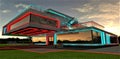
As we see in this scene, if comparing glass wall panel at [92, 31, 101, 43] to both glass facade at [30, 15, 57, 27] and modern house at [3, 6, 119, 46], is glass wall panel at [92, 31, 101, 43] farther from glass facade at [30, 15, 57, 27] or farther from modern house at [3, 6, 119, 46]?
glass facade at [30, 15, 57, 27]

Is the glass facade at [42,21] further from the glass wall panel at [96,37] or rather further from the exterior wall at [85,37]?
the glass wall panel at [96,37]

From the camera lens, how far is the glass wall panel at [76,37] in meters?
25.0

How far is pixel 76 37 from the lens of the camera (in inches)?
1083

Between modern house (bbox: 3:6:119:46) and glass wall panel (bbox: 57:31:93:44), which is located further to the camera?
modern house (bbox: 3:6:119:46)


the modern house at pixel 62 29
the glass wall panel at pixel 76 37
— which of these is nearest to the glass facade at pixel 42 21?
the modern house at pixel 62 29

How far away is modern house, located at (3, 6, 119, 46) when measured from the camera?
25188 millimetres

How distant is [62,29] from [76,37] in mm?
7267

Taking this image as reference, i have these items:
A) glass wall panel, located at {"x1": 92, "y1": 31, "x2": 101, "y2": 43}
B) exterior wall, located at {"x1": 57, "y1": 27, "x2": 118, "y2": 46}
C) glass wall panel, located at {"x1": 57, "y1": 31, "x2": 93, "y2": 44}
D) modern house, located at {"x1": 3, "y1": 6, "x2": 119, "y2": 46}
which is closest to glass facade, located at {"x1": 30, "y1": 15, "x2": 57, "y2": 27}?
modern house, located at {"x1": 3, "y1": 6, "x2": 119, "y2": 46}

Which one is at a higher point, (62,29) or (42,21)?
(42,21)

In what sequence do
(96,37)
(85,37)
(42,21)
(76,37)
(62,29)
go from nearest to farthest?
1. (96,37)
2. (85,37)
3. (76,37)
4. (62,29)
5. (42,21)

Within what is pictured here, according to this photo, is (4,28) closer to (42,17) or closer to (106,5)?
(42,17)

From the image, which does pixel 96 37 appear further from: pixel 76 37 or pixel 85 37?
pixel 76 37

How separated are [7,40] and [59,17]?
34954mm

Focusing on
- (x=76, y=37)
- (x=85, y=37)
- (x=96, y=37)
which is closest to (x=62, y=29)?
(x=76, y=37)
